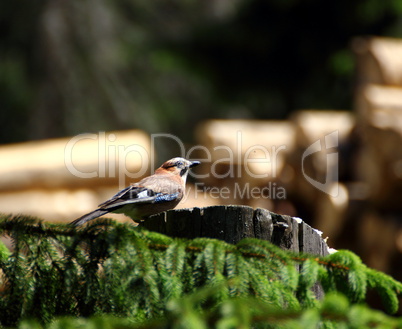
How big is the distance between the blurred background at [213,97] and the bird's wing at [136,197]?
2.97 m

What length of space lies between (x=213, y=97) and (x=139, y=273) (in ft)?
45.5

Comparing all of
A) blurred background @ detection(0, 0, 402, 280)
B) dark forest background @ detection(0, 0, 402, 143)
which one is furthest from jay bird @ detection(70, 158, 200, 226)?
dark forest background @ detection(0, 0, 402, 143)

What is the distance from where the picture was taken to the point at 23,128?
18.7 meters

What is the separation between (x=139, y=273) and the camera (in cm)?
257

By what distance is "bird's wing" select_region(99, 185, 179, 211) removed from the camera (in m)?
5.49

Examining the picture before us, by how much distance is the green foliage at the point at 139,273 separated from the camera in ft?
8.46

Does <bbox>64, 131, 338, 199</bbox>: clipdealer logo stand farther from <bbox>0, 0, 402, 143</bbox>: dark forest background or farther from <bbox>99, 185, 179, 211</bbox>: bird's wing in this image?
<bbox>0, 0, 402, 143</bbox>: dark forest background

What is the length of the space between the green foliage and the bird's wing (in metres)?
2.63

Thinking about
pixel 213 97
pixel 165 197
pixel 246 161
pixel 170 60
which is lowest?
pixel 165 197

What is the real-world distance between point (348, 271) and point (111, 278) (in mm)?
992

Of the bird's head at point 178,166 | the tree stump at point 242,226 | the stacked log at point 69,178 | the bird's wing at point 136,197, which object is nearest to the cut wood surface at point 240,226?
the tree stump at point 242,226

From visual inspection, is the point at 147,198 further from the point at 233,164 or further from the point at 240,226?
the point at 233,164

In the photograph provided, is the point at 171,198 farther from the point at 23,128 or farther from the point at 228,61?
the point at 23,128

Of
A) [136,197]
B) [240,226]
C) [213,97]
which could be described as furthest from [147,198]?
[213,97]
